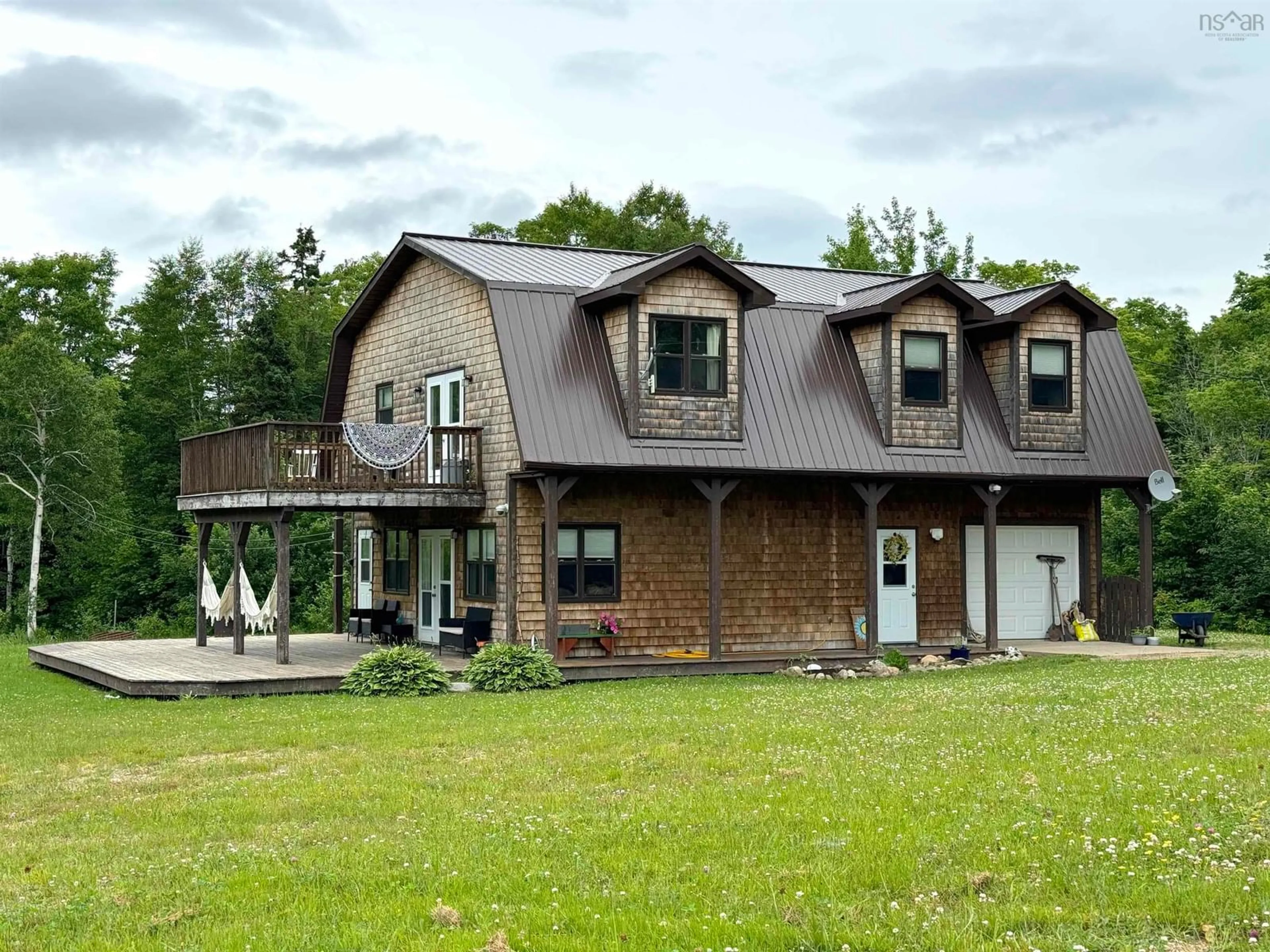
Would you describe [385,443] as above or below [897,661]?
above

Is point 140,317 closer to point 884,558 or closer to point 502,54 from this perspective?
point 502,54

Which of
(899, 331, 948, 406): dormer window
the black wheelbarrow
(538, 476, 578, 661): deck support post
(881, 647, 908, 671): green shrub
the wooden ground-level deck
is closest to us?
the wooden ground-level deck

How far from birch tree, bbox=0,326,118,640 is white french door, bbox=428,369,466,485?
63.3ft

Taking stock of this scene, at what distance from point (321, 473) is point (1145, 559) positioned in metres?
14.0

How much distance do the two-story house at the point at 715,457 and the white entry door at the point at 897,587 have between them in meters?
0.05

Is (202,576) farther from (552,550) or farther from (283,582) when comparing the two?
(552,550)

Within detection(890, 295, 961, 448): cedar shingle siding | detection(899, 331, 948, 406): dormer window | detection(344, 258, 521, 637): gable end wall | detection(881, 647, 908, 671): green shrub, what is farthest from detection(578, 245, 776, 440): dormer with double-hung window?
detection(881, 647, 908, 671): green shrub

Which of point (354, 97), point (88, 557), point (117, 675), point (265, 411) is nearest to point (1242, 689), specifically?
point (117, 675)

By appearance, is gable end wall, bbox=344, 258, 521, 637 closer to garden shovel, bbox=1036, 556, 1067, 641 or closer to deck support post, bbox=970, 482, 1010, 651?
deck support post, bbox=970, 482, 1010, 651

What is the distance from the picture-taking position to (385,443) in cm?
2025

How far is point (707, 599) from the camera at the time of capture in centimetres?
2153

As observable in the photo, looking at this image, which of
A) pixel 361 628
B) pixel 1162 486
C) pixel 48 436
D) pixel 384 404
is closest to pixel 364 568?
pixel 361 628

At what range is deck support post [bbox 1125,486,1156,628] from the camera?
23453mm

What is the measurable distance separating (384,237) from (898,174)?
2202 centimetres
